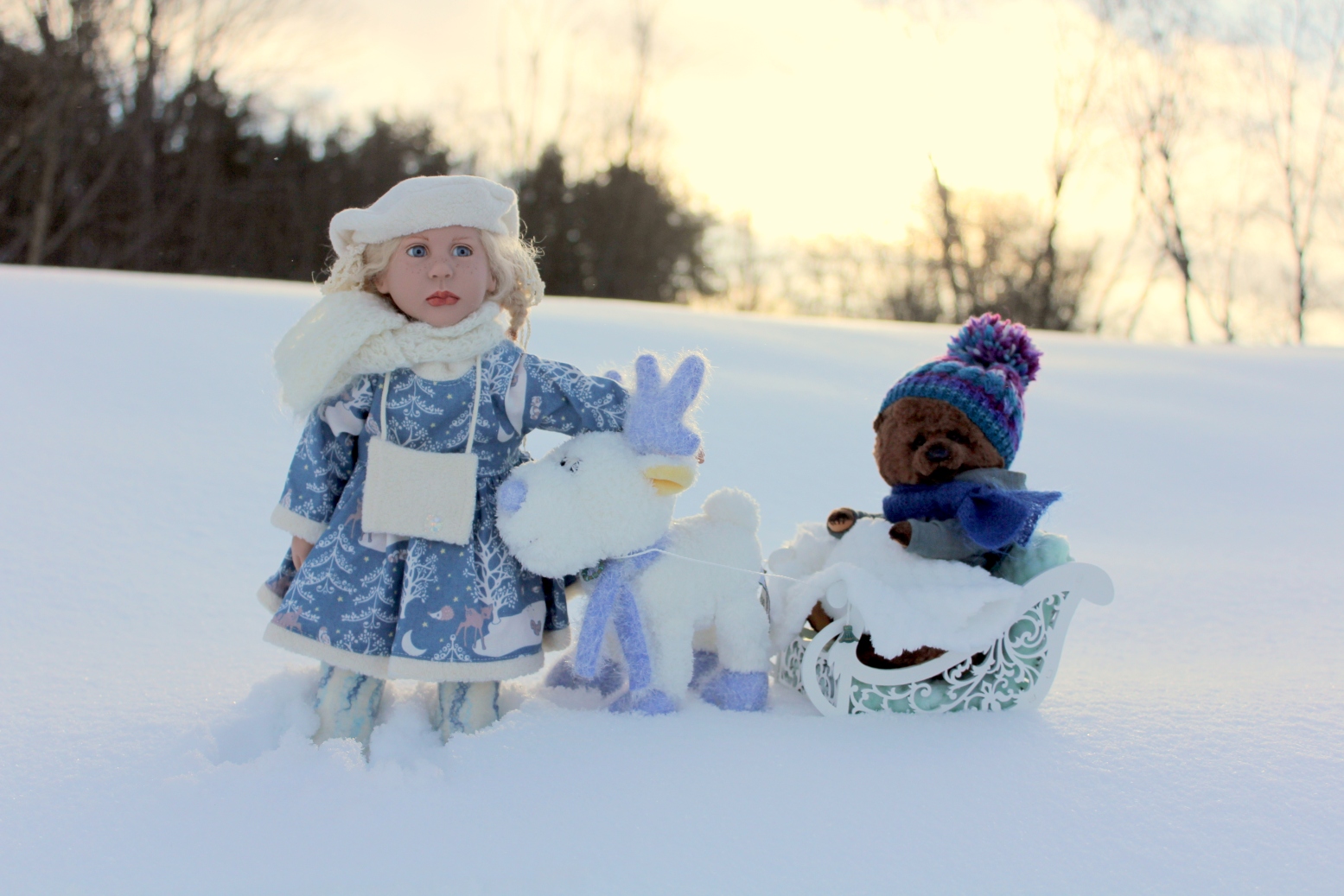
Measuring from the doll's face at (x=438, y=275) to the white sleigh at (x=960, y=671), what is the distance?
2.91ft

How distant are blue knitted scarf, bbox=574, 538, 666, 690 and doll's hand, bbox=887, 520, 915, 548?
436 millimetres

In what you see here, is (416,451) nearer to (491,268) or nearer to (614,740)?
(491,268)

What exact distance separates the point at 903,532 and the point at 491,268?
2.96ft

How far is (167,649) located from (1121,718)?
183 centimetres

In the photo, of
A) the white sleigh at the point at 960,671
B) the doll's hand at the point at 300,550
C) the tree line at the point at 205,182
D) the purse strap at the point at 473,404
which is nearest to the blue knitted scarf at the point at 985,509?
the white sleigh at the point at 960,671

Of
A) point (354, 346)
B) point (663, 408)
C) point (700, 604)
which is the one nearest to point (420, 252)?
Result: point (354, 346)

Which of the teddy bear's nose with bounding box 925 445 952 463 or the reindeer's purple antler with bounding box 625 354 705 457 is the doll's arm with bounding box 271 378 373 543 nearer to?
the reindeer's purple antler with bounding box 625 354 705 457

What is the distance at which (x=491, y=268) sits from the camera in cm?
181

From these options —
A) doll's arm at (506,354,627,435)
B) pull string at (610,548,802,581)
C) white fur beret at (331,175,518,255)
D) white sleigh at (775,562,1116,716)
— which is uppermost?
white fur beret at (331,175,518,255)

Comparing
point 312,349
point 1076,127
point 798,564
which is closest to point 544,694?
point 798,564

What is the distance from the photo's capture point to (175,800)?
1.33 metres

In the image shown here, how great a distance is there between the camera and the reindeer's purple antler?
170 centimetres

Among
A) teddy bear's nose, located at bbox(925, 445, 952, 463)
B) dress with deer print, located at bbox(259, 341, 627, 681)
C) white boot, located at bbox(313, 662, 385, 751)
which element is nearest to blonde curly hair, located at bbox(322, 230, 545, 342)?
dress with deer print, located at bbox(259, 341, 627, 681)

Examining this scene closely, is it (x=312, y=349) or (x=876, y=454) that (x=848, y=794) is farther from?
(x=312, y=349)
